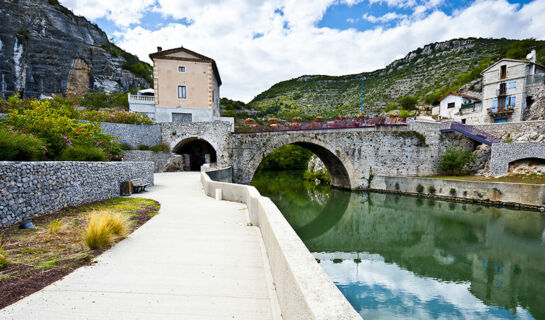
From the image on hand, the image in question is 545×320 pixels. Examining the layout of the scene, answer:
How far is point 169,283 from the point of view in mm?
3055

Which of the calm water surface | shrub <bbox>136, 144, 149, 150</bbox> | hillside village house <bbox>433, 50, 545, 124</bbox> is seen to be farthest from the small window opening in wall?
shrub <bbox>136, 144, 149, 150</bbox>

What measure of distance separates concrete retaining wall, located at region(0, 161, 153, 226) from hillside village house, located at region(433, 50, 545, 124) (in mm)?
35033

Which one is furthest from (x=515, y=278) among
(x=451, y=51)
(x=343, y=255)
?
(x=451, y=51)

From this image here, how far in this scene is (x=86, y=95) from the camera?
34938 mm

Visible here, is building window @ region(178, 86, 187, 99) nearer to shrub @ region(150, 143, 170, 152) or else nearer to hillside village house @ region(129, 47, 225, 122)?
hillside village house @ region(129, 47, 225, 122)

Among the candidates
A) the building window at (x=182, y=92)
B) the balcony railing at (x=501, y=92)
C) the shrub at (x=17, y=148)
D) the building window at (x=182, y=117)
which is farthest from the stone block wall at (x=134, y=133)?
the balcony railing at (x=501, y=92)

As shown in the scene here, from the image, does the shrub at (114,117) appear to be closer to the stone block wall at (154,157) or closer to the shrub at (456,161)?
the stone block wall at (154,157)

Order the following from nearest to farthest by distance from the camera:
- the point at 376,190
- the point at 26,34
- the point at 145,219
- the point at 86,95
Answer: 1. the point at 145,219
2. the point at 376,190
3. the point at 26,34
4. the point at 86,95

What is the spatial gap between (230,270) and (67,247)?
9.41ft

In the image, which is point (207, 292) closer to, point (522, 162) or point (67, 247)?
point (67, 247)

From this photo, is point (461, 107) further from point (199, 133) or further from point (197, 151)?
point (197, 151)

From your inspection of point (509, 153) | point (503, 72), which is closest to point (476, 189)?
point (509, 153)

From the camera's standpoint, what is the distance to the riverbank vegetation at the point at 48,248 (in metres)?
2.86

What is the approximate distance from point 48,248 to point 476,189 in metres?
21.6
